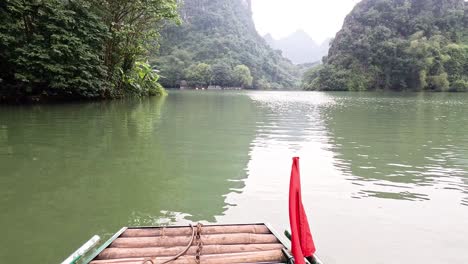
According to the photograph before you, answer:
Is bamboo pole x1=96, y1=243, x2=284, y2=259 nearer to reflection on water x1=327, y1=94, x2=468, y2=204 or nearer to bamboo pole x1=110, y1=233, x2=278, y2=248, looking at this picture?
bamboo pole x1=110, y1=233, x2=278, y2=248

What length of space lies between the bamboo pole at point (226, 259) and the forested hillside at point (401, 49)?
76452mm

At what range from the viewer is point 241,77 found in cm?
10450

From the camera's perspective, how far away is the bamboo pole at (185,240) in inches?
146

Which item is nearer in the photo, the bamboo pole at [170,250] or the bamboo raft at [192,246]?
the bamboo raft at [192,246]

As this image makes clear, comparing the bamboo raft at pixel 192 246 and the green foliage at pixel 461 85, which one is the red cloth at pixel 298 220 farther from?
the green foliage at pixel 461 85

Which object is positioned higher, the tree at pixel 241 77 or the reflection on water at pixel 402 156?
the tree at pixel 241 77

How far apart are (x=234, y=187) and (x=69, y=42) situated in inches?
692

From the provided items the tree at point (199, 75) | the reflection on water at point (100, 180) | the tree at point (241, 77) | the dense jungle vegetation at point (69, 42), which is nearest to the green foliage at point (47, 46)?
the dense jungle vegetation at point (69, 42)

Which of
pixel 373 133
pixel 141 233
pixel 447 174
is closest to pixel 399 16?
pixel 373 133

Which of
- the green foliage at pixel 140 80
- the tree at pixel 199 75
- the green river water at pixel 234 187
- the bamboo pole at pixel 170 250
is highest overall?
the tree at pixel 199 75

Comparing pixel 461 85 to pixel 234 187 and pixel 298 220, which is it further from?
pixel 298 220

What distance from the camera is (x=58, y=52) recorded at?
786 inches

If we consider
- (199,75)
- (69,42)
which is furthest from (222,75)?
(69,42)

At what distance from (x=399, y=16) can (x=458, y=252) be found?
88.7 meters
